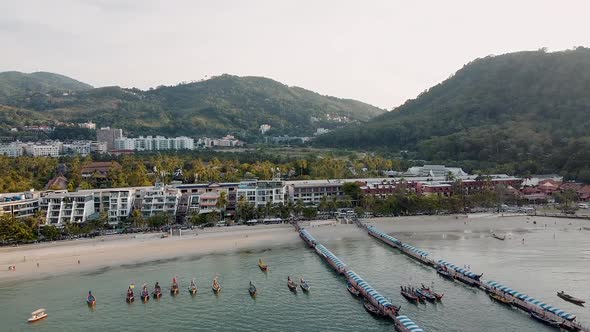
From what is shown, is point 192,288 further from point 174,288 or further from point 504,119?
point 504,119

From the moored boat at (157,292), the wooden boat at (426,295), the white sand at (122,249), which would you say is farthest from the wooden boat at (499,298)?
the white sand at (122,249)

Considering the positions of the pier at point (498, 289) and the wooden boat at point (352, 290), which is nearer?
the pier at point (498, 289)

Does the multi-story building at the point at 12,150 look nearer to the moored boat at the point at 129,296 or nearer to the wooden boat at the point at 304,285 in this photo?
the moored boat at the point at 129,296

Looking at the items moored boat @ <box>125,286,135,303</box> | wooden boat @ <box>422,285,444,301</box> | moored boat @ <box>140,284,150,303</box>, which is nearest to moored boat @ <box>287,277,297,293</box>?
wooden boat @ <box>422,285,444,301</box>

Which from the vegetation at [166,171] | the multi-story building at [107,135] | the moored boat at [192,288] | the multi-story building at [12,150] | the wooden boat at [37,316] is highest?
the multi-story building at [107,135]

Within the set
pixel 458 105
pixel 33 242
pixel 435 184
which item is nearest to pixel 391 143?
pixel 458 105
